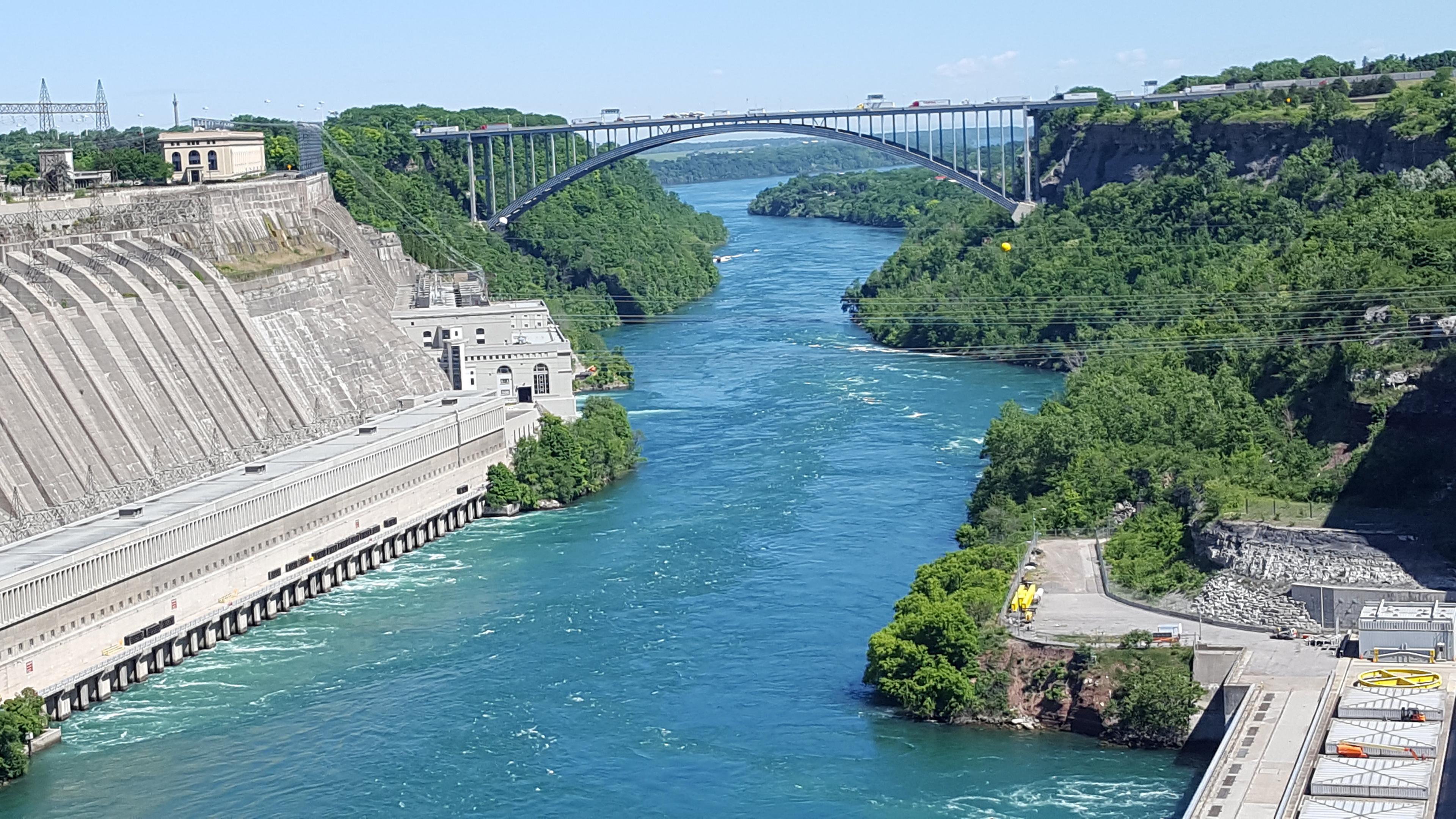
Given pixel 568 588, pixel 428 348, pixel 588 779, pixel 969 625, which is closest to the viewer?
pixel 588 779

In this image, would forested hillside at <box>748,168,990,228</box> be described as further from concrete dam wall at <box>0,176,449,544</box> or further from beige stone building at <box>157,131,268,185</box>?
concrete dam wall at <box>0,176,449,544</box>

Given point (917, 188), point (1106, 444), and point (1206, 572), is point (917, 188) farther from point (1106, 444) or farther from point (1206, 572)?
point (1206, 572)

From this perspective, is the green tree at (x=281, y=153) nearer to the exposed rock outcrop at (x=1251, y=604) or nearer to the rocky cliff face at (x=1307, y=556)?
the rocky cliff face at (x=1307, y=556)

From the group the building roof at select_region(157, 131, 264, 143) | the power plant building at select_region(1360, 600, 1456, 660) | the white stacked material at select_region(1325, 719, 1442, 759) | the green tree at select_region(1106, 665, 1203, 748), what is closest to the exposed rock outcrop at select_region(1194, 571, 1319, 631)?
the power plant building at select_region(1360, 600, 1456, 660)

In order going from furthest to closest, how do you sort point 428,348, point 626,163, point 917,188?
1. point 917,188
2. point 626,163
3. point 428,348

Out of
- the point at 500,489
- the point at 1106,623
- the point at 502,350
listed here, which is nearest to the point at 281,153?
the point at 502,350

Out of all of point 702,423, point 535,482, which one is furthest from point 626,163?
point 535,482

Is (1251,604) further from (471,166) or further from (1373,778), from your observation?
(471,166)
